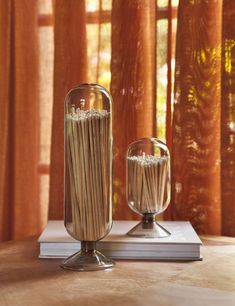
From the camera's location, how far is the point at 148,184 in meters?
1.29

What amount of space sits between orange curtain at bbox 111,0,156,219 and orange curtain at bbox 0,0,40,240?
246 millimetres

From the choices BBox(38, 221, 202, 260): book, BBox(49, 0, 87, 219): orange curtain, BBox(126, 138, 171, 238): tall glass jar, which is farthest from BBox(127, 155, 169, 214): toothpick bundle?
BBox(49, 0, 87, 219): orange curtain

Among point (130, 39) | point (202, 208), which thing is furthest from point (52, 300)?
point (130, 39)

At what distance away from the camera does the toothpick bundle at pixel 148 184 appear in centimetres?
129

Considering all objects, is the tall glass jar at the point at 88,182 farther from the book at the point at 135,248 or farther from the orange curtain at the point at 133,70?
the orange curtain at the point at 133,70

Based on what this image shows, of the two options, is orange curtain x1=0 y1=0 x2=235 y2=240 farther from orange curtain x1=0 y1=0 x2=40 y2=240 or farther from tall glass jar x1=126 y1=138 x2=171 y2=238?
tall glass jar x1=126 y1=138 x2=171 y2=238

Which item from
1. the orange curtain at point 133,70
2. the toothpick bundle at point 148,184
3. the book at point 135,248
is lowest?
the book at point 135,248

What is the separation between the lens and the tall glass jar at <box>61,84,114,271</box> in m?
1.07

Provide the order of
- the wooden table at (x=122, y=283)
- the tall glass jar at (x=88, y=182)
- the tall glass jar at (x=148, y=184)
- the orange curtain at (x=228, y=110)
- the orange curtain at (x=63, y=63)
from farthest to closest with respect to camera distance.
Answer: the orange curtain at (x=63, y=63) → the orange curtain at (x=228, y=110) → the tall glass jar at (x=148, y=184) → the tall glass jar at (x=88, y=182) → the wooden table at (x=122, y=283)

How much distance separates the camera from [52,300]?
876mm

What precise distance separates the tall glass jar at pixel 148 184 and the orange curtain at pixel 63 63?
369 mm

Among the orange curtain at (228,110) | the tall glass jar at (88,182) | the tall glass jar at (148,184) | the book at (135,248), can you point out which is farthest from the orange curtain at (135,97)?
the tall glass jar at (88,182)

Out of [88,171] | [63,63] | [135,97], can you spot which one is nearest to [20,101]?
[63,63]

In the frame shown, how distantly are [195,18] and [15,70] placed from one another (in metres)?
0.51
